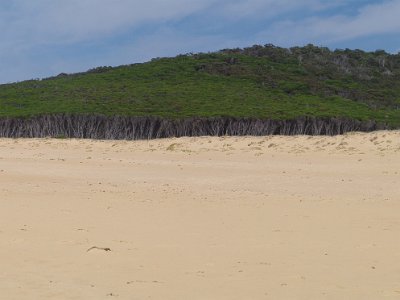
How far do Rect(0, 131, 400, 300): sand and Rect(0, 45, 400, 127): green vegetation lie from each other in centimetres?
1646

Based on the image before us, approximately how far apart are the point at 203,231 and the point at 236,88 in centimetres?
3915

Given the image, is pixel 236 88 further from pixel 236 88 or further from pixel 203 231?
pixel 203 231

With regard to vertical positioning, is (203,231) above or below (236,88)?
below

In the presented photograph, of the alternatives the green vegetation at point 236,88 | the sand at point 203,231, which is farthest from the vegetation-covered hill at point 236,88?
the sand at point 203,231

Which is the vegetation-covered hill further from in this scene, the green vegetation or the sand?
the sand

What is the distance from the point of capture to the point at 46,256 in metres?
7.10

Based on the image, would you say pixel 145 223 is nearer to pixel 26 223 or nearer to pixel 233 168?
pixel 26 223

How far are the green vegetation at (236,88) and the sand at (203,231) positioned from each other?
648 inches

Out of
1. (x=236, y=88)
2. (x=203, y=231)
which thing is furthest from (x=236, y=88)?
(x=203, y=231)

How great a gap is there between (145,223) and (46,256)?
9.13 ft

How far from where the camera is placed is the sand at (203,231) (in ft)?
19.3

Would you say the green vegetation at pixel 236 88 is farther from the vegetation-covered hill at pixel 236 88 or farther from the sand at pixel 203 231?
the sand at pixel 203 231

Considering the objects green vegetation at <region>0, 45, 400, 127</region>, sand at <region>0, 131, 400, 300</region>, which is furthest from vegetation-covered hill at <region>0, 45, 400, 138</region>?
sand at <region>0, 131, 400, 300</region>

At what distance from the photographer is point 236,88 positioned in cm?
4753
